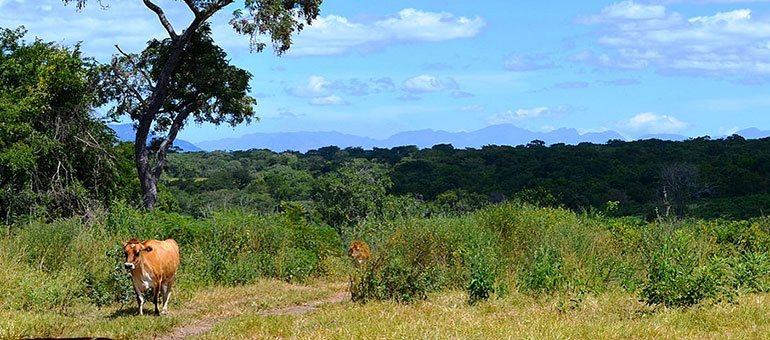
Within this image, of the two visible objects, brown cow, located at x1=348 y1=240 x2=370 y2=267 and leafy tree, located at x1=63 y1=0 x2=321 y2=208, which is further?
leafy tree, located at x1=63 y1=0 x2=321 y2=208

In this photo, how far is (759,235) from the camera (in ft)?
53.0

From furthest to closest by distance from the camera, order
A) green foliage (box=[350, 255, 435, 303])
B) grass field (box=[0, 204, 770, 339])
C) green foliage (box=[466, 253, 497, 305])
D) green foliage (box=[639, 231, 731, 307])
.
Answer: green foliage (box=[350, 255, 435, 303]) → green foliage (box=[466, 253, 497, 305]) → green foliage (box=[639, 231, 731, 307]) → grass field (box=[0, 204, 770, 339])

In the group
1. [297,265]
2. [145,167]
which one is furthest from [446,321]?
[145,167]

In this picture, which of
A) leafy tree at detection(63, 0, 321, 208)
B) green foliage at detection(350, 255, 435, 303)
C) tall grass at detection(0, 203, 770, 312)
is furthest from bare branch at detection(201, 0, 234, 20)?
green foliage at detection(350, 255, 435, 303)

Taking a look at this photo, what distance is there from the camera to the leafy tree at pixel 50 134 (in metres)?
21.5

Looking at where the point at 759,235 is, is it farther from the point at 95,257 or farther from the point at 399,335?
the point at 95,257

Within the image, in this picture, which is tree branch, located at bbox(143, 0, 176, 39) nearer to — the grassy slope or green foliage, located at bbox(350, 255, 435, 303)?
the grassy slope

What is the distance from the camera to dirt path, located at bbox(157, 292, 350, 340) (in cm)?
1077

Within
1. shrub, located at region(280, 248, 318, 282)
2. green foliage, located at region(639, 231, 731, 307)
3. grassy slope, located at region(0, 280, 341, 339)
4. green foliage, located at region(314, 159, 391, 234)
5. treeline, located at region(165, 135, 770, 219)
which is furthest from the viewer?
treeline, located at region(165, 135, 770, 219)

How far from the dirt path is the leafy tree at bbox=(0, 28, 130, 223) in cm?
1079

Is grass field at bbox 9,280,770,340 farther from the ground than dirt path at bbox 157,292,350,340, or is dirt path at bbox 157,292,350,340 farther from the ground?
grass field at bbox 9,280,770,340

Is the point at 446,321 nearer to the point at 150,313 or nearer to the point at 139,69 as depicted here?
the point at 150,313

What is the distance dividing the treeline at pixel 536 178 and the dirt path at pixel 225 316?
26315 millimetres

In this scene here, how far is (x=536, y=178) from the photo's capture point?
7894cm
